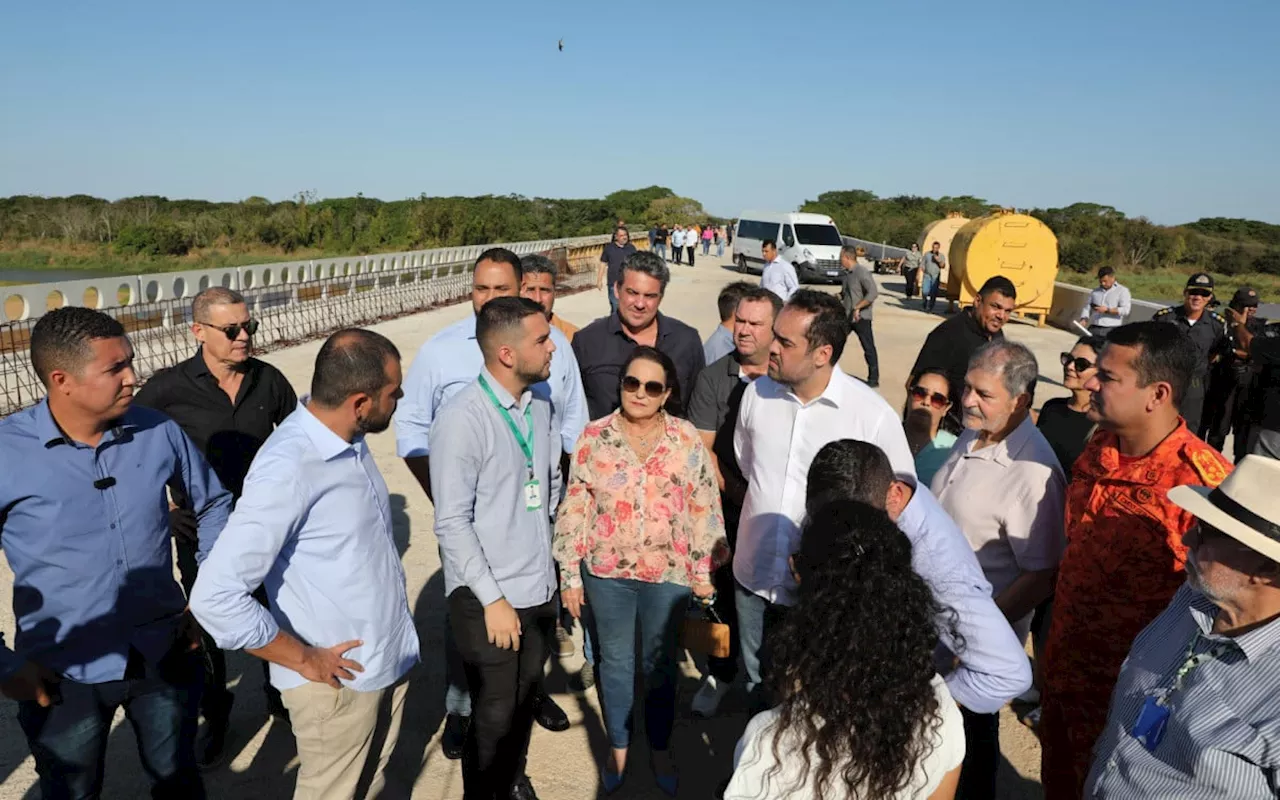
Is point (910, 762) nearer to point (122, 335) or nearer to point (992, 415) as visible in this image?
point (992, 415)

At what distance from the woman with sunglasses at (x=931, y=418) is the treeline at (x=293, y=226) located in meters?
37.4

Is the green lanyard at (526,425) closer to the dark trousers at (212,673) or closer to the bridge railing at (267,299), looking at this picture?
the dark trousers at (212,673)

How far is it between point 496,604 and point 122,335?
1467 mm

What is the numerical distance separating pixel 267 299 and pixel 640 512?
13897 mm

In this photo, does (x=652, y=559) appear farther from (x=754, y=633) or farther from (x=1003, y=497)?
(x=1003, y=497)

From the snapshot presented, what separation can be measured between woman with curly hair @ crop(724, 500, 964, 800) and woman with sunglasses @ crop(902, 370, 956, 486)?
2.32m

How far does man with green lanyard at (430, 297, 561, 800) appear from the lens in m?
2.49

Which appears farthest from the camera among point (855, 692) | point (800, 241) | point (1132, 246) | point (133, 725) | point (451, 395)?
point (1132, 246)

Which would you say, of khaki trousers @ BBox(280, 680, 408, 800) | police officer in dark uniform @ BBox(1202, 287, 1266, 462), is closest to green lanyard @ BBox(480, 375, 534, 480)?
khaki trousers @ BBox(280, 680, 408, 800)

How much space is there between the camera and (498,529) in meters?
2.60

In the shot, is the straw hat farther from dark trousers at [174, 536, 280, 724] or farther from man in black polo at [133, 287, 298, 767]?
man in black polo at [133, 287, 298, 767]

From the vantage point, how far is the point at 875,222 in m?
47.6

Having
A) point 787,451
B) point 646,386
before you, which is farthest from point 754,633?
point 646,386

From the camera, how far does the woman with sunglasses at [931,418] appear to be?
3795 mm
